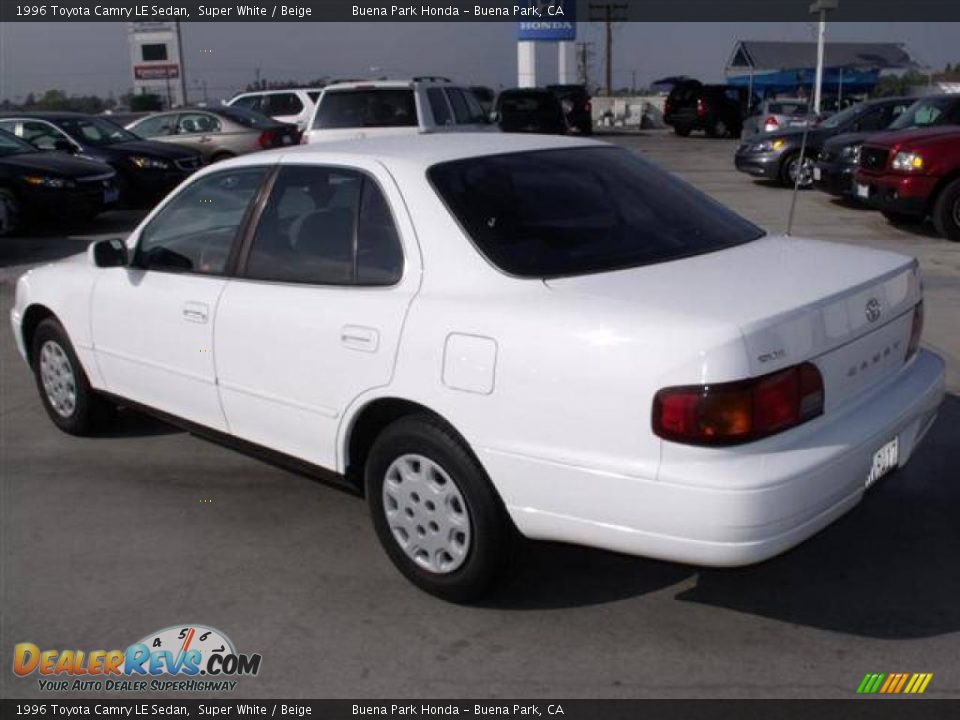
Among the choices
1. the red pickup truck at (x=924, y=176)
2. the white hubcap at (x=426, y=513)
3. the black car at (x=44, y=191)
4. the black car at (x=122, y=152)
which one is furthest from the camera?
the black car at (x=122, y=152)

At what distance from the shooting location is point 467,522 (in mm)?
3475

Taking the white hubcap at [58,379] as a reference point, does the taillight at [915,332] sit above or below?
above

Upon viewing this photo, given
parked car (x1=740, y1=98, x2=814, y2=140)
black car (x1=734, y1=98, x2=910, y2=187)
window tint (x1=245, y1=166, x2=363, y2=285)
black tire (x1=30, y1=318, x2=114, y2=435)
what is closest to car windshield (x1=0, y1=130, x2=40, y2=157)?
black tire (x1=30, y1=318, x2=114, y2=435)

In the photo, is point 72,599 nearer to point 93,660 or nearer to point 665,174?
point 93,660

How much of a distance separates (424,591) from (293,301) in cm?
123

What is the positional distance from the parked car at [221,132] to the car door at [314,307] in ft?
43.8

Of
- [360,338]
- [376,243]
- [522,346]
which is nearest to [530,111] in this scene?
[376,243]

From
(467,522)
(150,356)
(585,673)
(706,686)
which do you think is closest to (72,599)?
(150,356)

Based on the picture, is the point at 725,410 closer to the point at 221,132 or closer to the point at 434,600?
the point at 434,600

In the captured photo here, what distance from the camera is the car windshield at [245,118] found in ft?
57.2

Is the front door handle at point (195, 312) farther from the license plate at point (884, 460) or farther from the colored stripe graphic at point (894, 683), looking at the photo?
the colored stripe graphic at point (894, 683)

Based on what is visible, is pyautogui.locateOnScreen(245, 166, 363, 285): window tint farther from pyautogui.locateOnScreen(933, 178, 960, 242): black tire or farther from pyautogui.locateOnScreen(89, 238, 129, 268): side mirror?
pyautogui.locateOnScreen(933, 178, 960, 242): black tire

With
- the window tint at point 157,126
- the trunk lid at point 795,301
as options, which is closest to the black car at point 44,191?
the window tint at point 157,126

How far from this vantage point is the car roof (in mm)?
3916
